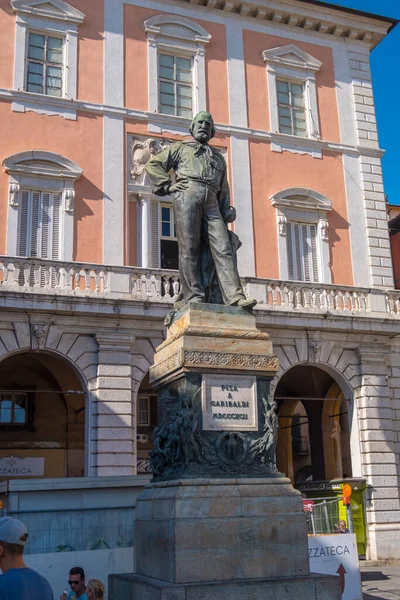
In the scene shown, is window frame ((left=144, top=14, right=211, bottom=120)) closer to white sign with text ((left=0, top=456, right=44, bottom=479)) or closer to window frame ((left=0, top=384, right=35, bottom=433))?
window frame ((left=0, top=384, right=35, bottom=433))

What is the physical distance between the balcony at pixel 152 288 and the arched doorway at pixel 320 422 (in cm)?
303

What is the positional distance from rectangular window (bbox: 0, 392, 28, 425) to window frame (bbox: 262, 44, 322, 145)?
10740 mm

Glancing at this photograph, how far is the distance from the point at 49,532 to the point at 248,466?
345 centimetres

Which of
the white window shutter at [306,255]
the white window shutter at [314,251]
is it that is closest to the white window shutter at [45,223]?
the white window shutter at [306,255]

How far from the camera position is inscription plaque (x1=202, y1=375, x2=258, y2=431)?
700cm

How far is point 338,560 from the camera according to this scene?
1128cm

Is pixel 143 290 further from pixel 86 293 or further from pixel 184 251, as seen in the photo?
pixel 184 251

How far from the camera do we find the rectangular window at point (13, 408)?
20391mm

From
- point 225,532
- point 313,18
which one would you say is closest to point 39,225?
point 313,18

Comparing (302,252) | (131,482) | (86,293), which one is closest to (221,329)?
(131,482)

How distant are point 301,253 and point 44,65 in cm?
862

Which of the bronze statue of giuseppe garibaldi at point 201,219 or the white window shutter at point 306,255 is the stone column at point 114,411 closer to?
the white window shutter at point 306,255

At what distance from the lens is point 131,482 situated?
991 cm

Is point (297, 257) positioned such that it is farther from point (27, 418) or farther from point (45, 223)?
point (27, 418)
